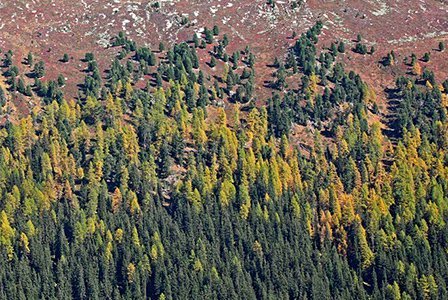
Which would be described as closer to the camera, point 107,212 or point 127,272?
point 127,272

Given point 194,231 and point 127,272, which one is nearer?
point 127,272

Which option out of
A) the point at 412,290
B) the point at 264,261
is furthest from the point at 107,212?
the point at 412,290

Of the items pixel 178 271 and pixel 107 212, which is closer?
pixel 178 271

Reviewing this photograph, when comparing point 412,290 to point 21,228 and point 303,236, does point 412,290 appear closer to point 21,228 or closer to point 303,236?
point 303,236

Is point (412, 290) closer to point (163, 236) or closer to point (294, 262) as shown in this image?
point (294, 262)

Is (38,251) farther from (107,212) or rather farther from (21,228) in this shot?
(107,212)

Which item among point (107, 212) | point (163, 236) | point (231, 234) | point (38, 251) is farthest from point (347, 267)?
point (38, 251)

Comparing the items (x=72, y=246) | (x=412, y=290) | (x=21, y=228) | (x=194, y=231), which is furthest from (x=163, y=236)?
(x=412, y=290)
